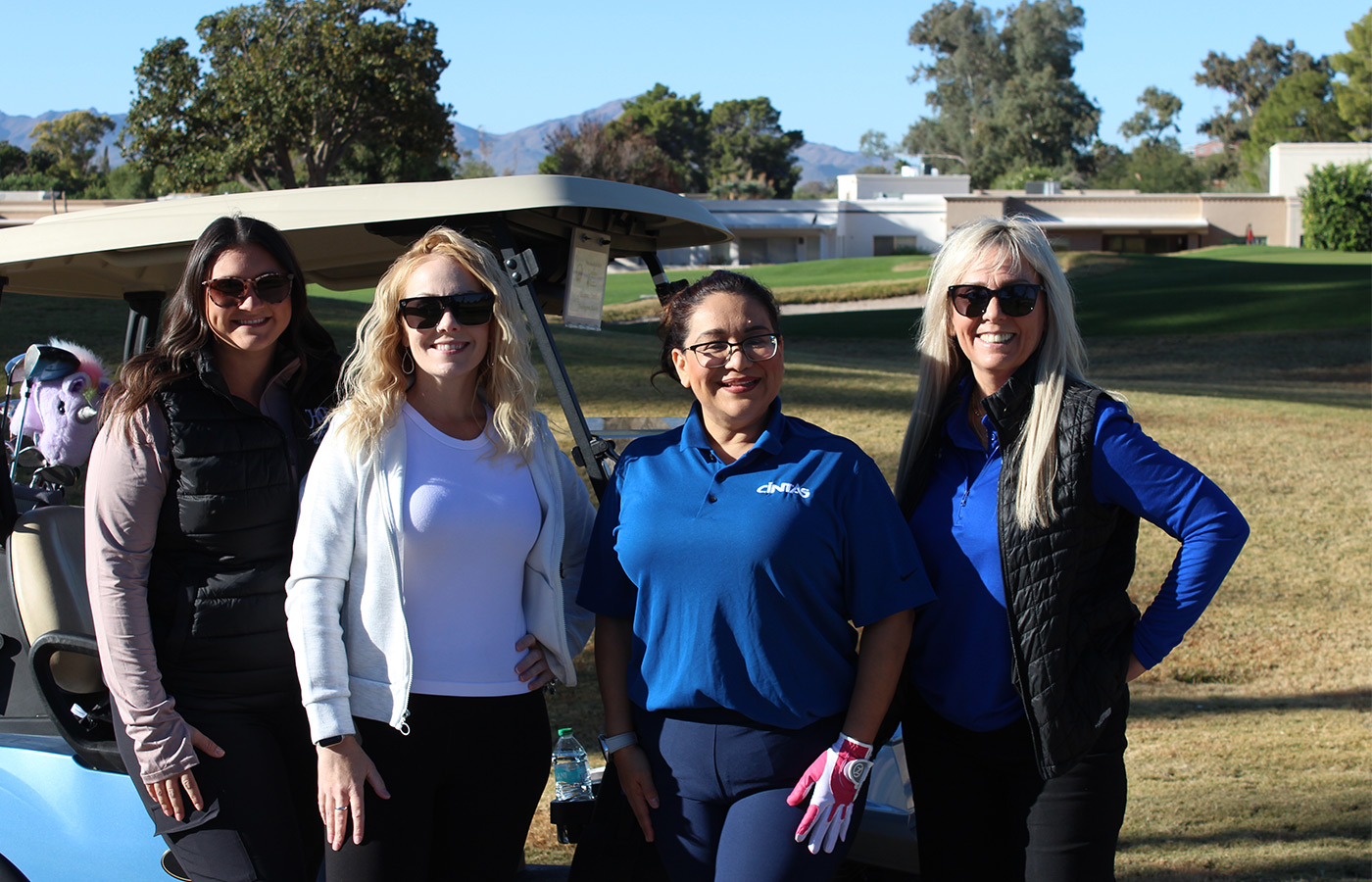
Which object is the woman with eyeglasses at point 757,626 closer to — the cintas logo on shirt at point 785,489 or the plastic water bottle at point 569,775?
the cintas logo on shirt at point 785,489

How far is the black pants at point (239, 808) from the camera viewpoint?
2170 millimetres

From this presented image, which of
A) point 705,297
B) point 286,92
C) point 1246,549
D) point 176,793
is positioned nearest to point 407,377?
point 705,297

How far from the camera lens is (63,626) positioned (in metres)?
2.55

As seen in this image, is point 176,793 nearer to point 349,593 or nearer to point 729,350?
point 349,593

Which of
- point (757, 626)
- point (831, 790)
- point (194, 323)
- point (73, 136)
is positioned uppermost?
point (73, 136)

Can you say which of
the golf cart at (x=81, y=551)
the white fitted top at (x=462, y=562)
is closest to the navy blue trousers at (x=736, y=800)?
the white fitted top at (x=462, y=562)

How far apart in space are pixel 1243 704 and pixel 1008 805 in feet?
12.5

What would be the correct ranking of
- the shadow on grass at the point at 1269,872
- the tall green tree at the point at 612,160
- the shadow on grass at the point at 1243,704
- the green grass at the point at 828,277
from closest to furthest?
1. the shadow on grass at the point at 1269,872
2. the shadow on grass at the point at 1243,704
3. the green grass at the point at 828,277
4. the tall green tree at the point at 612,160

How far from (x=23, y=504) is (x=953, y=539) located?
2570 millimetres

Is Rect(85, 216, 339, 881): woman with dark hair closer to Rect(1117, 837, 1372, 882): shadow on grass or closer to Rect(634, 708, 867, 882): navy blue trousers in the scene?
Rect(634, 708, 867, 882): navy blue trousers

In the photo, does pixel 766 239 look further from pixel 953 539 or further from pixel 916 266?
pixel 953 539

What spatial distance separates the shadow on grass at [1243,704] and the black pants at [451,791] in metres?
3.89

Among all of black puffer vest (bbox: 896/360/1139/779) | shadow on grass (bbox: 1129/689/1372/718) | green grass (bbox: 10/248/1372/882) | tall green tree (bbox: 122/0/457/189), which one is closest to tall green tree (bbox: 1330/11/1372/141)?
green grass (bbox: 10/248/1372/882)

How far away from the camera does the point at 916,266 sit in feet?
133
